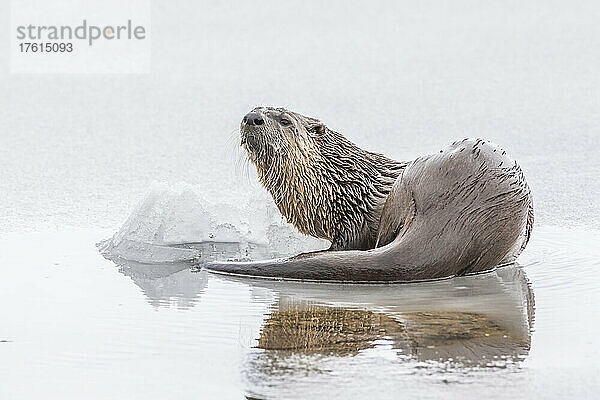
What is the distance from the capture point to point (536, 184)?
5695mm

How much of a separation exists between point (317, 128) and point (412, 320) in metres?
1.28

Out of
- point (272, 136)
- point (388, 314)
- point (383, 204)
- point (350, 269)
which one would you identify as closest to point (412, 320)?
point (388, 314)

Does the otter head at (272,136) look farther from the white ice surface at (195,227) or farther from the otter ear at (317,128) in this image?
the white ice surface at (195,227)

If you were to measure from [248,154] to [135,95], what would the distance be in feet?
14.7

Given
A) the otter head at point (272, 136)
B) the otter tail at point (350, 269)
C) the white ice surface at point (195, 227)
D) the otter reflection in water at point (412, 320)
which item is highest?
the otter head at point (272, 136)

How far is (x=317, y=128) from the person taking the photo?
171 inches

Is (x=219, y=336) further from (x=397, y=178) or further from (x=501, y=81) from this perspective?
(x=501, y=81)

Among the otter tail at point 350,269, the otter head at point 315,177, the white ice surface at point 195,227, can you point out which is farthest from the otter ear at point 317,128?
the otter tail at point 350,269

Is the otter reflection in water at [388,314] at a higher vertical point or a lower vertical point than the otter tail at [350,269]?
lower

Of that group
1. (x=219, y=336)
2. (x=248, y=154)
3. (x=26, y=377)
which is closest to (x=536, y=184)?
(x=248, y=154)

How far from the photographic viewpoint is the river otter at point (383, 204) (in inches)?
151

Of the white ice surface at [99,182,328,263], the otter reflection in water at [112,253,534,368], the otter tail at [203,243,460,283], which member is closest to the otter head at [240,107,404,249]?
the white ice surface at [99,182,328,263]

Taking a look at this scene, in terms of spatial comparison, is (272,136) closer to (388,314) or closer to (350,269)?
(350,269)

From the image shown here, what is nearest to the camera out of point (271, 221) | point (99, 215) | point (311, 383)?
point (311, 383)
